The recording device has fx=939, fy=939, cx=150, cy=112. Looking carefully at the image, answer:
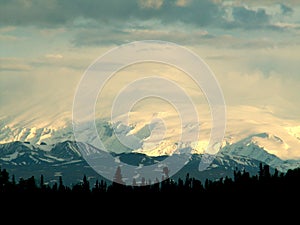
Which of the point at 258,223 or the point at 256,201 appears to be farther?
the point at 256,201

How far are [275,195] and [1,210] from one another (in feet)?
189

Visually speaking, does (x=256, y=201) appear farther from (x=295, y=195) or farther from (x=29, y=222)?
(x=29, y=222)

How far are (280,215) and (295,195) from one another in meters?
8.30

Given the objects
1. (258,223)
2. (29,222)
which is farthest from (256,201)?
(29,222)

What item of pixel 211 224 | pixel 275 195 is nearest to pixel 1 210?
pixel 211 224

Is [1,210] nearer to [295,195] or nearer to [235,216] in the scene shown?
[235,216]

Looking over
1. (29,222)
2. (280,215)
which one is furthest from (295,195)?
(29,222)

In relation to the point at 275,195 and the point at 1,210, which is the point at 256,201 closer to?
the point at 275,195

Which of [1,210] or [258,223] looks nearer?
[258,223]

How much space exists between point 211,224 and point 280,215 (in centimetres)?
1859

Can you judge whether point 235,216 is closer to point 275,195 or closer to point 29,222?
point 275,195

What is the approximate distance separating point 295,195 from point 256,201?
40.2 ft

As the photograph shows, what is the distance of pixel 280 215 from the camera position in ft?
602

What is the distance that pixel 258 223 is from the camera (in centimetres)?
18362
